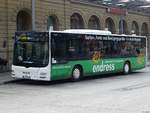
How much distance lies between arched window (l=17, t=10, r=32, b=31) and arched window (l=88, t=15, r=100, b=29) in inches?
408

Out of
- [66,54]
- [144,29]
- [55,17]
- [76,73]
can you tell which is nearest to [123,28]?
[144,29]

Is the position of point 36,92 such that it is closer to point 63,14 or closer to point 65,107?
point 65,107

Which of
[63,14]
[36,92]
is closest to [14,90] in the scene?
[36,92]

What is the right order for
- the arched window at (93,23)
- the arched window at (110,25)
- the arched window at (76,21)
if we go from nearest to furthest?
the arched window at (76,21) < the arched window at (93,23) < the arched window at (110,25)

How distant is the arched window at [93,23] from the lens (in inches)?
1667

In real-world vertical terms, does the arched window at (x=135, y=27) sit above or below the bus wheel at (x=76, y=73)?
above

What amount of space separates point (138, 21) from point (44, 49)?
31.8m

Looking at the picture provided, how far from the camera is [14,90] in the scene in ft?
63.1

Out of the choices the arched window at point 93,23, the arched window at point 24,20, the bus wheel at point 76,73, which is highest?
the arched window at point 93,23

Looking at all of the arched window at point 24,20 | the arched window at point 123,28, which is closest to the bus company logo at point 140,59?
the arched window at point 24,20

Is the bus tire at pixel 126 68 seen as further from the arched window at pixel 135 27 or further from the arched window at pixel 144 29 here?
the arched window at pixel 144 29

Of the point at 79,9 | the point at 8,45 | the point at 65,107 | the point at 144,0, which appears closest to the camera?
the point at 65,107

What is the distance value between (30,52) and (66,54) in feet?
5.84

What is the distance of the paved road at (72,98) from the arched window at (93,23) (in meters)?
20.1
